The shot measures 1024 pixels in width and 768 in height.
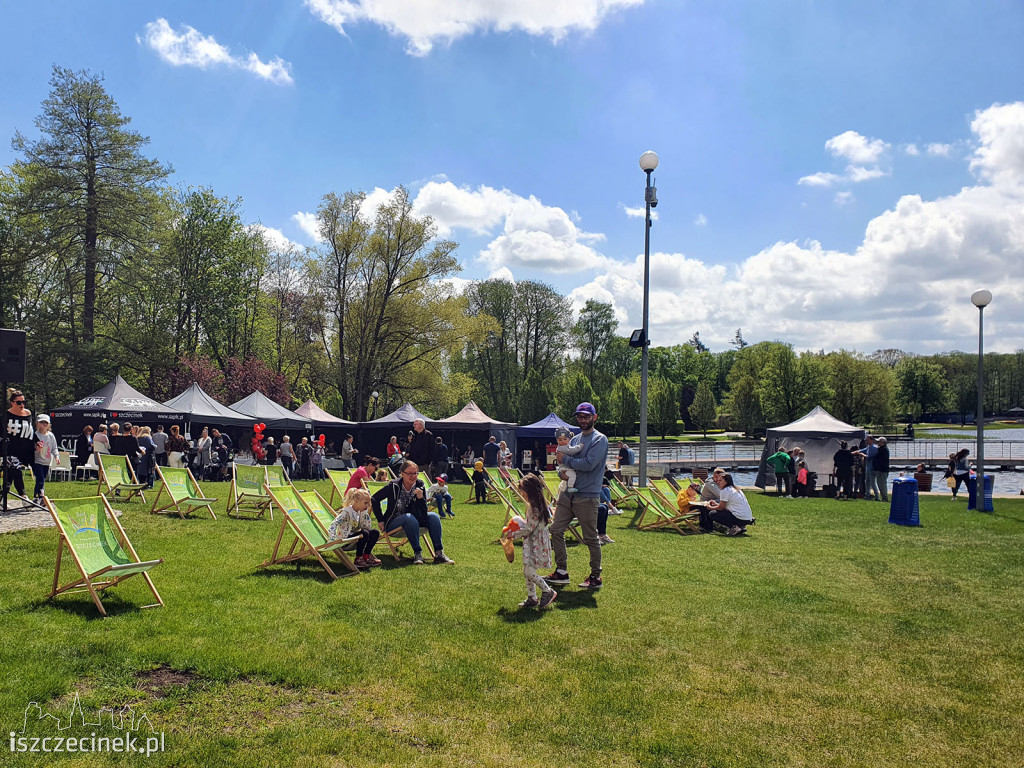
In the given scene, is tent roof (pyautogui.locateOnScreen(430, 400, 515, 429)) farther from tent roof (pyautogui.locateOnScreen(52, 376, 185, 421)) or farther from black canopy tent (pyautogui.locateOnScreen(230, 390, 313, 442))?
tent roof (pyautogui.locateOnScreen(52, 376, 185, 421))

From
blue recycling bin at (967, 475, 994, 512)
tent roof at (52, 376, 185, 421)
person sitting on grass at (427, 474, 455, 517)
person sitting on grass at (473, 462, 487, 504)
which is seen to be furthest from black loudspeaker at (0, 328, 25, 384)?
blue recycling bin at (967, 475, 994, 512)

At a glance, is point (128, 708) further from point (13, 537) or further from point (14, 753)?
point (13, 537)

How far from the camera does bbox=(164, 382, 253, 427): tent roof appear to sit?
21094 millimetres

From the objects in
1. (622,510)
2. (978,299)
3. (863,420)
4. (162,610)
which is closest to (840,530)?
(622,510)

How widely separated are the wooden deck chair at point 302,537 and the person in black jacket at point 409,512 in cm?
64

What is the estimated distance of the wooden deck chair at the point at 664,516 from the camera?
11297 mm

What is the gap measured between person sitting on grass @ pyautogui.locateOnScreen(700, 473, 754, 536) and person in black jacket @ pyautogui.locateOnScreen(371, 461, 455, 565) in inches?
201

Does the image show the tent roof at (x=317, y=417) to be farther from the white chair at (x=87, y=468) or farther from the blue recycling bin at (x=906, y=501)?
the blue recycling bin at (x=906, y=501)

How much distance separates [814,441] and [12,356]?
20920 millimetres

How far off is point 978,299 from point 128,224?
28046 mm

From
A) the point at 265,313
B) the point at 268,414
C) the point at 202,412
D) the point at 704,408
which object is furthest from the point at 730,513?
the point at 704,408

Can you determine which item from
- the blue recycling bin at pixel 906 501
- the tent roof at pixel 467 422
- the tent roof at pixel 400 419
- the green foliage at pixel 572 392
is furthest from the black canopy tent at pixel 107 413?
the green foliage at pixel 572 392

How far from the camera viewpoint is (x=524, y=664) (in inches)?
180

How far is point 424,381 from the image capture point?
121ft
